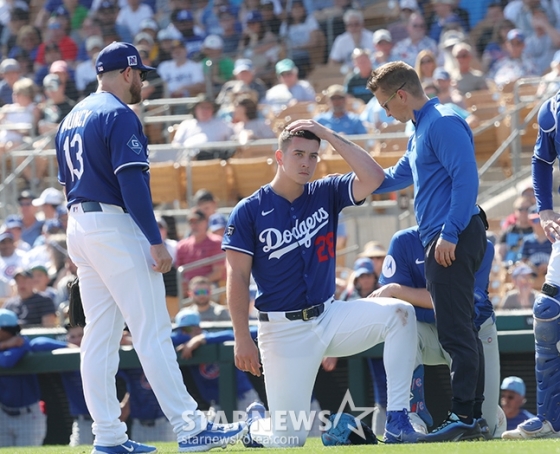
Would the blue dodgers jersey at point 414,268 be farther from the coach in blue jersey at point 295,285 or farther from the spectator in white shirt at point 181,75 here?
the spectator in white shirt at point 181,75

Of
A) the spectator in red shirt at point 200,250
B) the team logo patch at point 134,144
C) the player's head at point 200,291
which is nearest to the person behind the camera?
the team logo patch at point 134,144

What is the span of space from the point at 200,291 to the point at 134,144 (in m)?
4.65

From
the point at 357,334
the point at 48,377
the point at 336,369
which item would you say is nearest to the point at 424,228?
the point at 357,334

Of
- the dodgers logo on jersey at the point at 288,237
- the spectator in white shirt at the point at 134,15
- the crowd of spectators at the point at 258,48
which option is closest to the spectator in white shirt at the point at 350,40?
the crowd of spectators at the point at 258,48

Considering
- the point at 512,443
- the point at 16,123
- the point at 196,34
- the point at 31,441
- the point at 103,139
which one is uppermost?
the point at 196,34

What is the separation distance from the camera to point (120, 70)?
5.57 meters

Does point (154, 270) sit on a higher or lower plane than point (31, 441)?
higher

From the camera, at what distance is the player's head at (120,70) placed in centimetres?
555

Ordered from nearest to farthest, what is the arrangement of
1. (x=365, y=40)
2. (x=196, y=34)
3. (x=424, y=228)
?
(x=424, y=228)
(x=365, y=40)
(x=196, y=34)

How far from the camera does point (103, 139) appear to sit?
5348 millimetres

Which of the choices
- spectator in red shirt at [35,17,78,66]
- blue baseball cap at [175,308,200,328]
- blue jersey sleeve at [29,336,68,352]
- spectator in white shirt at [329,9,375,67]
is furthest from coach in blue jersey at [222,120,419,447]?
spectator in red shirt at [35,17,78,66]

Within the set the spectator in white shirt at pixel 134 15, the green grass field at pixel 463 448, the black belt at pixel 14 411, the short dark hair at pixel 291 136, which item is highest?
the spectator in white shirt at pixel 134 15

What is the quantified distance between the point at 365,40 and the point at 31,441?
846 cm

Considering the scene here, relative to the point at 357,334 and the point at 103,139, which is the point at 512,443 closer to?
the point at 357,334
